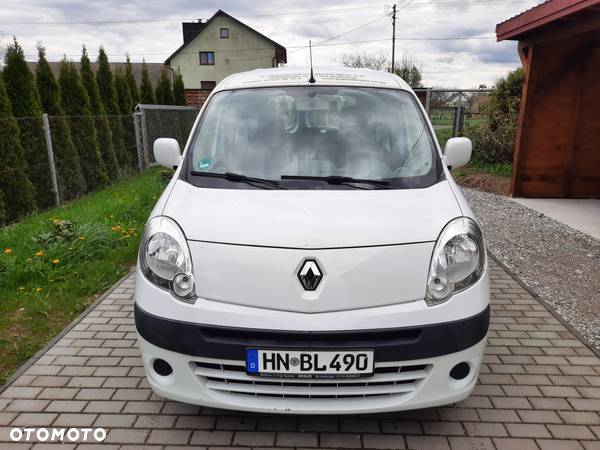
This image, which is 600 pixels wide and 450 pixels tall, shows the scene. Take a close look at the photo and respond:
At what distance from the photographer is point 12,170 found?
24.1 feet

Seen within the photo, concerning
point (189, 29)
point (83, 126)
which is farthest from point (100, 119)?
point (189, 29)

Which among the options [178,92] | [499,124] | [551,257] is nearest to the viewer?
[551,257]

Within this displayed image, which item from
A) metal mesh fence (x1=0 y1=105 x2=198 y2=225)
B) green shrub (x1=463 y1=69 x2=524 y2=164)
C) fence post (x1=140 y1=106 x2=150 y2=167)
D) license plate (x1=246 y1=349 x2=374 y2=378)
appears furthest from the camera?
fence post (x1=140 y1=106 x2=150 y2=167)

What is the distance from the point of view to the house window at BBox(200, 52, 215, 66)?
1706 inches

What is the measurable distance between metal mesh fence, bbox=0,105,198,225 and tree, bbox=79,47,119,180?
0.02m

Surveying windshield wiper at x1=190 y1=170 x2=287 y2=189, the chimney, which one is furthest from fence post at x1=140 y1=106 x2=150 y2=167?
the chimney

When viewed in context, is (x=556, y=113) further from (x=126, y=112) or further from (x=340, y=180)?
(x=126, y=112)

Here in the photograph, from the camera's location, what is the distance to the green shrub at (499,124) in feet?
36.6

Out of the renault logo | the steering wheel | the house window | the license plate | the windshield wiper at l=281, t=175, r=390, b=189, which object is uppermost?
the house window

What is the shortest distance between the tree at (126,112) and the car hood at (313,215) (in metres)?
10.4

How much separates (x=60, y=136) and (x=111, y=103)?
11.8ft

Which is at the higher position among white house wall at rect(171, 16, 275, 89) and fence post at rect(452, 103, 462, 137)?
white house wall at rect(171, 16, 275, 89)

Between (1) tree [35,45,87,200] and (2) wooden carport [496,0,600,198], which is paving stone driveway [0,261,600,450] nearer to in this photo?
(2) wooden carport [496,0,600,198]

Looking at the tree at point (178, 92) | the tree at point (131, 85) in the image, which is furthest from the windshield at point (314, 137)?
the tree at point (178, 92)
